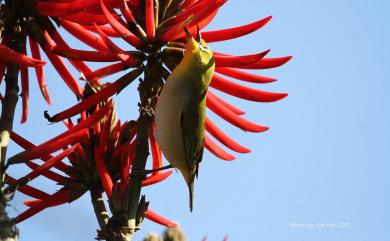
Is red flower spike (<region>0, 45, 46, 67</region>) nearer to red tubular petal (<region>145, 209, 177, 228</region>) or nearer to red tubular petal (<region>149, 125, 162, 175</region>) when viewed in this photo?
red tubular petal (<region>149, 125, 162, 175</region>)

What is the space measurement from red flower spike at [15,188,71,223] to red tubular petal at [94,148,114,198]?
0.21 metres

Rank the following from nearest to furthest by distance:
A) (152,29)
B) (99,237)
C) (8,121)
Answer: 1. (8,121)
2. (99,237)
3. (152,29)

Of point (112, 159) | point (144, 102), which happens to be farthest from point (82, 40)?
point (112, 159)

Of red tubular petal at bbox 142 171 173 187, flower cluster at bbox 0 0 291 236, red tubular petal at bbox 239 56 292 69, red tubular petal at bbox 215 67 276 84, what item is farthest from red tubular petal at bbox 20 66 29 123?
red tubular petal at bbox 239 56 292 69

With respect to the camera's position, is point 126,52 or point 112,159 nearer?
point 126,52

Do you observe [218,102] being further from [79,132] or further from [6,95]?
[6,95]

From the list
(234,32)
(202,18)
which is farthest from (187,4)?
(202,18)

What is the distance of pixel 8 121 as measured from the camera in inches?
94.4

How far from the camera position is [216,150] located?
300cm

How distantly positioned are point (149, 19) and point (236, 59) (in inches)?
14.0

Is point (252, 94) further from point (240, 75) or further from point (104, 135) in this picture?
point (104, 135)

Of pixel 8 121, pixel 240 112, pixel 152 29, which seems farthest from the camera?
pixel 240 112

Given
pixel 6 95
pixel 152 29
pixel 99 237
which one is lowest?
pixel 99 237

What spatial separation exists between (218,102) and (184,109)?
1.58ft
